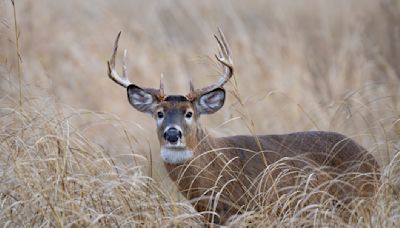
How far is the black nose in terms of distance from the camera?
641cm

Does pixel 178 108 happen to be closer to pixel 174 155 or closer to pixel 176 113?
pixel 176 113

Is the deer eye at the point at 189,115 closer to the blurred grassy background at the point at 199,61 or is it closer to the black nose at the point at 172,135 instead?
the black nose at the point at 172,135

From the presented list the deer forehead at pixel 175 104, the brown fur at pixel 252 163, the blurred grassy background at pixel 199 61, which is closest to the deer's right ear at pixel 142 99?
the deer forehead at pixel 175 104

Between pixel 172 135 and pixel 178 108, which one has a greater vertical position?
pixel 178 108

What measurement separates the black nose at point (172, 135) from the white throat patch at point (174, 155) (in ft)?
0.28

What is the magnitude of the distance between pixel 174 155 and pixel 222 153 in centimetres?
30

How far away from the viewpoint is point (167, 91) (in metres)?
12.0

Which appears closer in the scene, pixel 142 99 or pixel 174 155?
pixel 174 155

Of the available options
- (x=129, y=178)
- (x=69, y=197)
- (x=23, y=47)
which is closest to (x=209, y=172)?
(x=129, y=178)

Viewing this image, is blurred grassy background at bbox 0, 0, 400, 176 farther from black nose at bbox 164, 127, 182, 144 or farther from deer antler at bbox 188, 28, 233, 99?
black nose at bbox 164, 127, 182, 144

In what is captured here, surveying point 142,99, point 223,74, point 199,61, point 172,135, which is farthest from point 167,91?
point 172,135

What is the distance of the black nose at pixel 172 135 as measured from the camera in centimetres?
641

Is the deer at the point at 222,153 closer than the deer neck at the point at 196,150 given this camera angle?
Yes

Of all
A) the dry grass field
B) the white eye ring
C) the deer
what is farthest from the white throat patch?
the white eye ring
